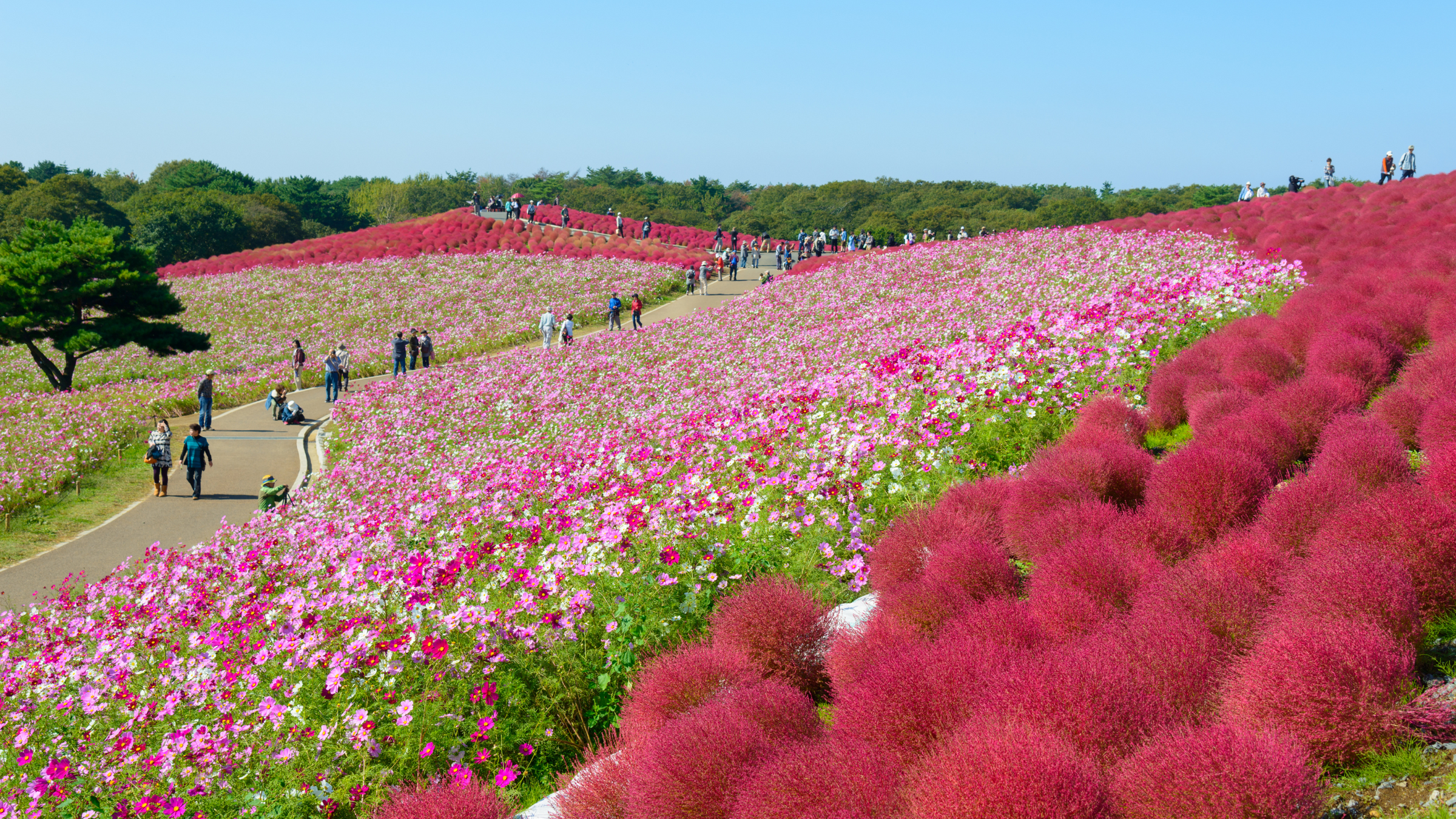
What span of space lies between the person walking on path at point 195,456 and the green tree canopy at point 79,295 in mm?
14209

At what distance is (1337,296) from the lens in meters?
9.50

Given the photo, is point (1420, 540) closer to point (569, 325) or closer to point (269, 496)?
point (269, 496)

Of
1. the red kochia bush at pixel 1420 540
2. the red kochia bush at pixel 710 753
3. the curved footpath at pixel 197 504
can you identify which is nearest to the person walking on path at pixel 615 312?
the curved footpath at pixel 197 504

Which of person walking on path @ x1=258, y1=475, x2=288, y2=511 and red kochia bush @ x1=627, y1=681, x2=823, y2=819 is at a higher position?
red kochia bush @ x1=627, y1=681, x2=823, y2=819

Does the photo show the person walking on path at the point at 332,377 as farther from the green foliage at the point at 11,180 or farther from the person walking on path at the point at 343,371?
the green foliage at the point at 11,180

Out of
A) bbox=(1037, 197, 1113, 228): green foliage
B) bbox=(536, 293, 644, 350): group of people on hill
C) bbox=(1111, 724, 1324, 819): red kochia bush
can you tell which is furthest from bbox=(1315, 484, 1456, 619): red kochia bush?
bbox=(1037, 197, 1113, 228): green foliage

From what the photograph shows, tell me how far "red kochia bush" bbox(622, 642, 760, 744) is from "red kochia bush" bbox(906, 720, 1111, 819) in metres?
1.59

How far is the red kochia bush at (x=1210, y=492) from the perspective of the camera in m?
5.00

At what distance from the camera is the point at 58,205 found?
212 feet

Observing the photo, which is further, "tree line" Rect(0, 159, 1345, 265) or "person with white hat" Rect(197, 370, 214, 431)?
"tree line" Rect(0, 159, 1345, 265)

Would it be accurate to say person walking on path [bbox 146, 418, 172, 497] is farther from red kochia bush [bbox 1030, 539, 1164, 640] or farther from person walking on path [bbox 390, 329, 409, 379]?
red kochia bush [bbox 1030, 539, 1164, 640]

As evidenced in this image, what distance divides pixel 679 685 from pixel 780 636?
717 mm

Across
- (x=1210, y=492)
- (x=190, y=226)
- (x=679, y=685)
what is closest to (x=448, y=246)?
(x=190, y=226)

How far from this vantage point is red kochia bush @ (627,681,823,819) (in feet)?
11.0
